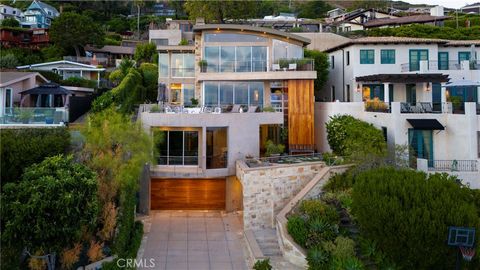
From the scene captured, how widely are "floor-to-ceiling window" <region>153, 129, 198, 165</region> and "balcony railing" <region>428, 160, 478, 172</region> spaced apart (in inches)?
524

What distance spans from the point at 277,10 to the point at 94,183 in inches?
3464

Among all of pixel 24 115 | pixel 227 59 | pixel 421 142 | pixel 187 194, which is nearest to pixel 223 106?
pixel 227 59

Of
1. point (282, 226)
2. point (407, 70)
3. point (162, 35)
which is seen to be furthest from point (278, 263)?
point (162, 35)

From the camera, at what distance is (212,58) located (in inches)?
1148

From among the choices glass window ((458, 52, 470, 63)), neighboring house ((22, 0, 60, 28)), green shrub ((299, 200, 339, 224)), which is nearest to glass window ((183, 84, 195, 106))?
green shrub ((299, 200, 339, 224))

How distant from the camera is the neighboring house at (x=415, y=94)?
2341 centimetres

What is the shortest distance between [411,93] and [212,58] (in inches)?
568

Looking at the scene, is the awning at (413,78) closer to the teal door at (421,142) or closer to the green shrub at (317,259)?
the teal door at (421,142)

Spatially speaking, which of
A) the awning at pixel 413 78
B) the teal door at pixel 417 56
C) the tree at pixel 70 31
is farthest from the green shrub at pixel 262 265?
the tree at pixel 70 31

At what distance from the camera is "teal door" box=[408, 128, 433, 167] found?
2381 cm

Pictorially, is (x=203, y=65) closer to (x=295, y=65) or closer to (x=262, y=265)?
(x=295, y=65)

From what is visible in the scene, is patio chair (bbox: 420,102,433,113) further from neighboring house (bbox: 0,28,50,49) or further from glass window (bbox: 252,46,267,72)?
neighboring house (bbox: 0,28,50,49)

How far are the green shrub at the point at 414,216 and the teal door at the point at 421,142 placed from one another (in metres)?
7.94

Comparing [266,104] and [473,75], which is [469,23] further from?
[266,104]
